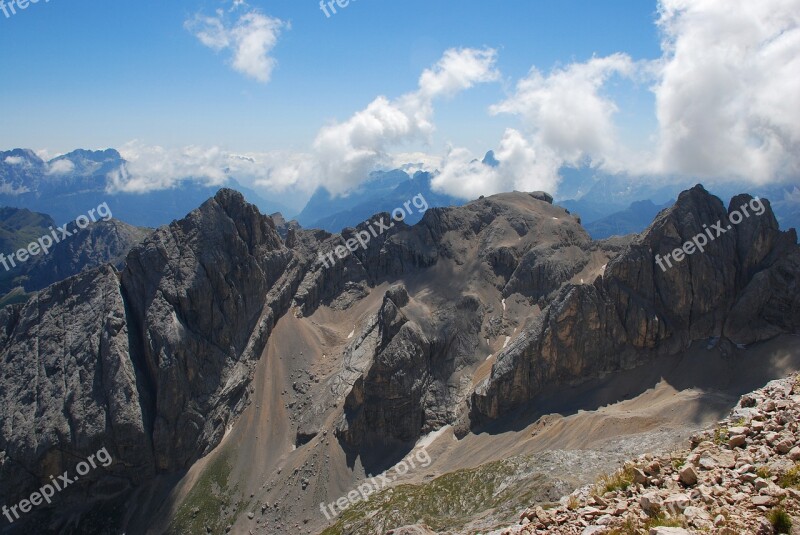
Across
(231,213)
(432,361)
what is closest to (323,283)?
(231,213)

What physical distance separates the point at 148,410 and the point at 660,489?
13168 centimetres

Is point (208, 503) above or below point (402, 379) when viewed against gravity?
below

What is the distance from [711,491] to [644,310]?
109344 millimetres

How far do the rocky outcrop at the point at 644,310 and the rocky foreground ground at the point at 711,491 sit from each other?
94.6 m

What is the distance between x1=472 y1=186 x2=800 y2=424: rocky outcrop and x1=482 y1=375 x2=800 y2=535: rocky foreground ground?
9460cm

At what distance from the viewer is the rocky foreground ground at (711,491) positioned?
55.9 ft

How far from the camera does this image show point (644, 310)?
11894 centimetres

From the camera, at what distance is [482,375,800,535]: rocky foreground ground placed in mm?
17047

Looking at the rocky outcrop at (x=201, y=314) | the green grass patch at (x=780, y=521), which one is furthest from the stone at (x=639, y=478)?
the rocky outcrop at (x=201, y=314)

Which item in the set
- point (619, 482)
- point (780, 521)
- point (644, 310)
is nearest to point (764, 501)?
point (780, 521)

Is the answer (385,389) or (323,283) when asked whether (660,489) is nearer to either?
(385,389)

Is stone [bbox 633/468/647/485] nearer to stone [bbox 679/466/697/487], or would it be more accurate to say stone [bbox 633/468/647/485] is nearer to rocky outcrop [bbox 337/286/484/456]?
stone [bbox 679/466/697/487]

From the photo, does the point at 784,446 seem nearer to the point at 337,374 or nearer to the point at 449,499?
the point at 449,499

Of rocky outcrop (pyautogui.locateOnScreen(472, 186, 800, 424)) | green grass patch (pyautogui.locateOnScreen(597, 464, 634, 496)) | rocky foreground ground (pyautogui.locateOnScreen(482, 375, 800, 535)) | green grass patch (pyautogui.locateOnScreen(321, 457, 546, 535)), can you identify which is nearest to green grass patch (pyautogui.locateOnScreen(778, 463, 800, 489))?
rocky foreground ground (pyautogui.locateOnScreen(482, 375, 800, 535))
